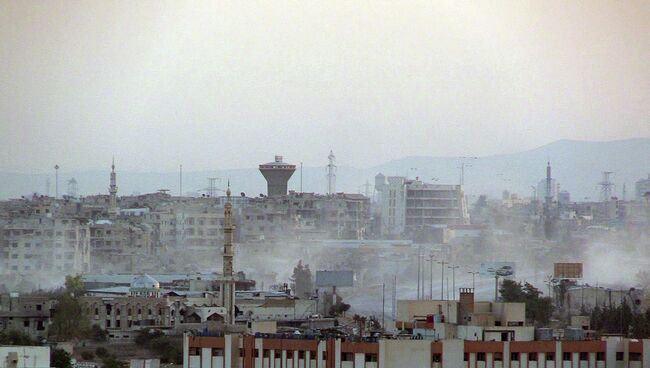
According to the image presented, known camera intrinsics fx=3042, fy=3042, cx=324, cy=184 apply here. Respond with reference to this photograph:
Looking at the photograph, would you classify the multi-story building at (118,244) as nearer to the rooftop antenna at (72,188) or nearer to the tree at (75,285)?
the tree at (75,285)

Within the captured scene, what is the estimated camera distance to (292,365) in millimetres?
40219

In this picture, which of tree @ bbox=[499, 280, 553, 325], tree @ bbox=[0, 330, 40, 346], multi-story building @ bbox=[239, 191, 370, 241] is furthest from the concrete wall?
multi-story building @ bbox=[239, 191, 370, 241]

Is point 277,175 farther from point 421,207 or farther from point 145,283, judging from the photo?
point 145,283

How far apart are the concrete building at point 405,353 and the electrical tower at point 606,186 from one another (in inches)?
3192

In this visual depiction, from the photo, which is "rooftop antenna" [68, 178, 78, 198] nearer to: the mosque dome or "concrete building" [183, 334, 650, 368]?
the mosque dome

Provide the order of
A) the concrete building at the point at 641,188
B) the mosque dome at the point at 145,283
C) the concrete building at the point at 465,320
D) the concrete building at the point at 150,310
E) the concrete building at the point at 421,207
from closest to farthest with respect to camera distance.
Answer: the concrete building at the point at 465,320
the concrete building at the point at 150,310
the mosque dome at the point at 145,283
the concrete building at the point at 421,207
the concrete building at the point at 641,188

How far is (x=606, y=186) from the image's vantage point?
407 feet

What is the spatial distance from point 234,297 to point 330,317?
3045 mm

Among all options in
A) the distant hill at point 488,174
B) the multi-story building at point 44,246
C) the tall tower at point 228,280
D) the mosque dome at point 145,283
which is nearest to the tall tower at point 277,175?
the distant hill at point 488,174

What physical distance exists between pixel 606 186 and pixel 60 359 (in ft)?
249

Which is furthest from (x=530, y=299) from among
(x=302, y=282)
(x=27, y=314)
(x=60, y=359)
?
(x=60, y=359)

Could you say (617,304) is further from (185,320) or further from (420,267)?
(420,267)

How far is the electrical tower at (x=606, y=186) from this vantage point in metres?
124

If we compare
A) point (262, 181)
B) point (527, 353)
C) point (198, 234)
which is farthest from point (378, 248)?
point (527, 353)
